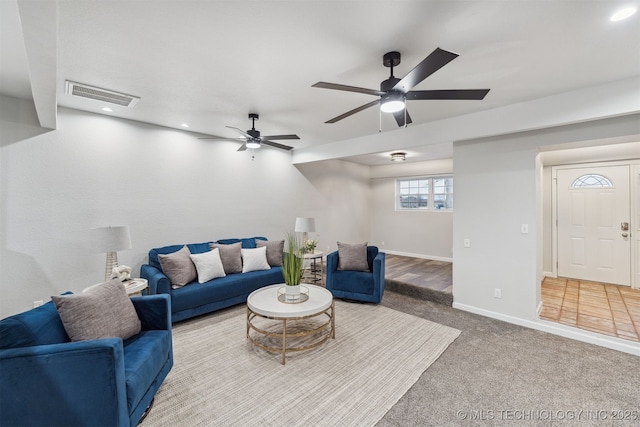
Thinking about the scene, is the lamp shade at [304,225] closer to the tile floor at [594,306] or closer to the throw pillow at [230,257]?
the throw pillow at [230,257]

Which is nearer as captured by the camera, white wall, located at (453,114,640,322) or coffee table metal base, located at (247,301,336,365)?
coffee table metal base, located at (247,301,336,365)

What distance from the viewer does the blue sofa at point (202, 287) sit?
3311 mm

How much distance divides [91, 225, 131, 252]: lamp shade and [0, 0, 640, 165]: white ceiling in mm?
1376

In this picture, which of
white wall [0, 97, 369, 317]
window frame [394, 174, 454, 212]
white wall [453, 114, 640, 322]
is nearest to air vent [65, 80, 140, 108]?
white wall [0, 97, 369, 317]

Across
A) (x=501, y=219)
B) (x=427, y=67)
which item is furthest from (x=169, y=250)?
(x=501, y=219)

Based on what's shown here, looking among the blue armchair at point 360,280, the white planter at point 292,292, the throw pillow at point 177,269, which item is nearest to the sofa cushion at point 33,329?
the throw pillow at point 177,269

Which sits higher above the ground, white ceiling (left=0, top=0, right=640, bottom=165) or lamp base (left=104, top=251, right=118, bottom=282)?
white ceiling (left=0, top=0, right=640, bottom=165)

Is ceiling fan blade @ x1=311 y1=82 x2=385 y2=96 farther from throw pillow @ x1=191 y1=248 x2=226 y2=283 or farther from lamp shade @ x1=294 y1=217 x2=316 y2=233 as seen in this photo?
lamp shade @ x1=294 y1=217 x2=316 y2=233

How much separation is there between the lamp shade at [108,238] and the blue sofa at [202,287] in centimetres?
59

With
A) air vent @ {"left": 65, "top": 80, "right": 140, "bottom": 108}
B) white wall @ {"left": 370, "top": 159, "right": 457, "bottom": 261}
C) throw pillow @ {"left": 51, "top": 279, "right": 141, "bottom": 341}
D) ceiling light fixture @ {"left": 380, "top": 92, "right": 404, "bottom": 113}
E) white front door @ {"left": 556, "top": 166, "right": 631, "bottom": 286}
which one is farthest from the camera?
white wall @ {"left": 370, "top": 159, "right": 457, "bottom": 261}

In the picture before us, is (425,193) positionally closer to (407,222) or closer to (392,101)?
(407,222)

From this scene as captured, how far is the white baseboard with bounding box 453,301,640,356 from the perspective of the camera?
274 centimetres

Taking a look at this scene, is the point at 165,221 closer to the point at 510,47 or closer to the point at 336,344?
the point at 336,344

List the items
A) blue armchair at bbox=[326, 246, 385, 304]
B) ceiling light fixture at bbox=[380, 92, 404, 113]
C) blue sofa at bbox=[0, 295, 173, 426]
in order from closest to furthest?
blue sofa at bbox=[0, 295, 173, 426], ceiling light fixture at bbox=[380, 92, 404, 113], blue armchair at bbox=[326, 246, 385, 304]
